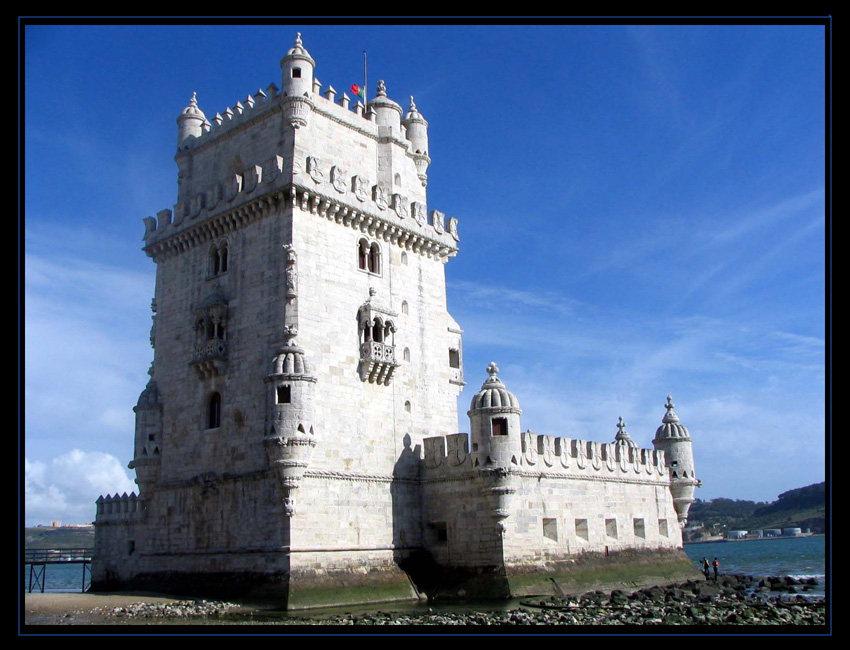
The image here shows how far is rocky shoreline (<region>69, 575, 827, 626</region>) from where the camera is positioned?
27.3 m

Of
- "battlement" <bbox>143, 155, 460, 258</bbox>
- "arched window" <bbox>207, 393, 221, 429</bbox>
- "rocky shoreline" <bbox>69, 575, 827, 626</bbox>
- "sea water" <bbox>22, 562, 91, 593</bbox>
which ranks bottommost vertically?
"sea water" <bbox>22, 562, 91, 593</bbox>

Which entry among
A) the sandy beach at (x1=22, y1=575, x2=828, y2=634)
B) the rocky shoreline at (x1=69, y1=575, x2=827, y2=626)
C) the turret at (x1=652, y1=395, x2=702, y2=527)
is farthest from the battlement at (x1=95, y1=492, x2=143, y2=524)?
the turret at (x1=652, y1=395, x2=702, y2=527)

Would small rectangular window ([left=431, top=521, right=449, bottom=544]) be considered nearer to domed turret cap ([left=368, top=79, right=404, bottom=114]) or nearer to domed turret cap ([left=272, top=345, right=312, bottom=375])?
domed turret cap ([left=272, top=345, right=312, bottom=375])

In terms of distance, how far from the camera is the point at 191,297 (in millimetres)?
37406

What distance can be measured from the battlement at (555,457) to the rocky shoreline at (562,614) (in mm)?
5532

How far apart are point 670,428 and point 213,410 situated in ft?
83.2

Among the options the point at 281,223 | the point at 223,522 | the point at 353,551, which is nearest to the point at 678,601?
the point at 353,551

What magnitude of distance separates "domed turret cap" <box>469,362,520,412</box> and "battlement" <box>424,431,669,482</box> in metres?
1.31

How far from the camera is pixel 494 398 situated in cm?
3447

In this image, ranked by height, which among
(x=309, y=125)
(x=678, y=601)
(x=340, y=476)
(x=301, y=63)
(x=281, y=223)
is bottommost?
(x=678, y=601)

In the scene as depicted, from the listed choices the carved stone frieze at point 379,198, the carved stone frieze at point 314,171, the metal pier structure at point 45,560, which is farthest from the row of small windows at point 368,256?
the metal pier structure at point 45,560

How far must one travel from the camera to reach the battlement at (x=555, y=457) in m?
35.2
